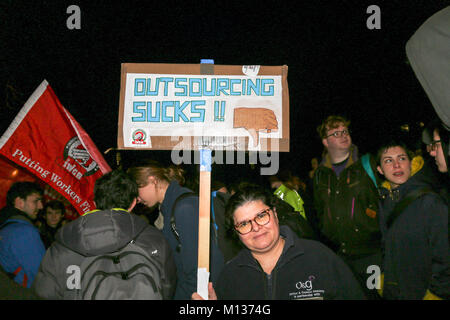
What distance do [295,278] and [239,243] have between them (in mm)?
457

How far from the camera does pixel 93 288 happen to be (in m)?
1.91

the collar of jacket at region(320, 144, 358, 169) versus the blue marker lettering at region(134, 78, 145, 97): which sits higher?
the blue marker lettering at region(134, 78, 145, 97)

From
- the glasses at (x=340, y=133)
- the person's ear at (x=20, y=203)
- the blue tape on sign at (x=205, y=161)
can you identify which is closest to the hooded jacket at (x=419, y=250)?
the glasses at (x=340, y=133)

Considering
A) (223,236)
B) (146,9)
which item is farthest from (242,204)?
(146,9)

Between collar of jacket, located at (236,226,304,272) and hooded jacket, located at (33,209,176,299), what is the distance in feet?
1.70

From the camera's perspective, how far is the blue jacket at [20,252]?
284cm

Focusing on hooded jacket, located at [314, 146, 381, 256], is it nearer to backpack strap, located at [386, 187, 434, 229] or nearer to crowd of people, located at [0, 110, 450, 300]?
crowd of people, located at [0, 110, 450, 300]

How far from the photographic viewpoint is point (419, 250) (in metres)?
2.50

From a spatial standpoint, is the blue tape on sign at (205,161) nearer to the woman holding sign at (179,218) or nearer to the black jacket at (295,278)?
the woman holding sign at (179,218)

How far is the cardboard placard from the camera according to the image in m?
2.34

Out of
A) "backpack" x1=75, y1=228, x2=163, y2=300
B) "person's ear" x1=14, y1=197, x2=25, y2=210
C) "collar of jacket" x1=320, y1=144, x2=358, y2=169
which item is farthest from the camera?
"collar of jacket" x1=320, y1=144, x2=358, y2=169

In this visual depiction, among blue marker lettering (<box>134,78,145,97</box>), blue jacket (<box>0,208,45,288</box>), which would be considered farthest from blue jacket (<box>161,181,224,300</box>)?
blue jacket (<box>0,208,45,288</box>)

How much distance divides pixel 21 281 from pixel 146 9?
4.56m
